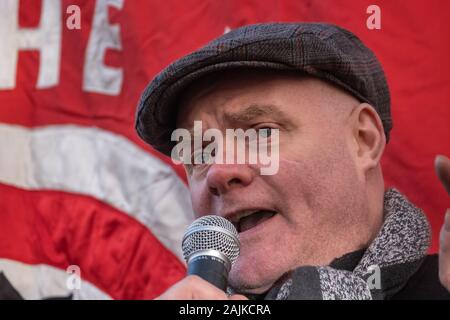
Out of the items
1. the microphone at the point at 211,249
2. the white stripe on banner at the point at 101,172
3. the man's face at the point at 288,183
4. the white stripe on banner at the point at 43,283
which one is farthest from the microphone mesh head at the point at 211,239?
the white stripe on banner at the point at 43,283

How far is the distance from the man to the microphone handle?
0.27m

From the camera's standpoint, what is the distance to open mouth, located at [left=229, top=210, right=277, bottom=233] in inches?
61.0

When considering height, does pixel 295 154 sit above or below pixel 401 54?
below

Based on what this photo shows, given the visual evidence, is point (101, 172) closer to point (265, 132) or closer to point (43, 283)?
point (43, 283)

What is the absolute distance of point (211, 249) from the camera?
1.21 metres

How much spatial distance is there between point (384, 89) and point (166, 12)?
101 centimetres

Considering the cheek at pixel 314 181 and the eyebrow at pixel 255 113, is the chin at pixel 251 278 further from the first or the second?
the eyebrow at pixel 255 113

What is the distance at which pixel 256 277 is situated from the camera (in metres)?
1.49

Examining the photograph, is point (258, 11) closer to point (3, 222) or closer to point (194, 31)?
point (194, 31)

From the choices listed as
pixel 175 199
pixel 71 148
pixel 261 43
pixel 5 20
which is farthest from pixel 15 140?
pixel 261 43

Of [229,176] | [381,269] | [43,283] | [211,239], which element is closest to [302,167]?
[229,176]

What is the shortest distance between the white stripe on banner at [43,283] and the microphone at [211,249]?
3.95ft

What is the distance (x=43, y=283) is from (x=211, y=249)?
136 cm

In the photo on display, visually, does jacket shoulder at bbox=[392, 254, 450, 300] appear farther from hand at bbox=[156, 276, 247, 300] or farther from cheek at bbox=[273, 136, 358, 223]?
hand at bbox=[156, 276, 247, 300]
